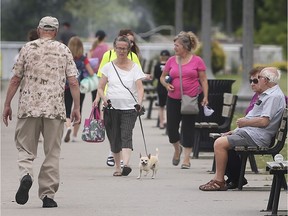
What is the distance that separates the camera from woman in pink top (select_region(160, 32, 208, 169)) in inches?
612

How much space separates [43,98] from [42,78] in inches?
7.7

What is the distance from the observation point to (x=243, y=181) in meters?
13.1

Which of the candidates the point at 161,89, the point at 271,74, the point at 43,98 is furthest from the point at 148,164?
the point at 161,89

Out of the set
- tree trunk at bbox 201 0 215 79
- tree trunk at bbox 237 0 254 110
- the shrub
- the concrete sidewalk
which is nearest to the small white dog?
the concrete sidewalk

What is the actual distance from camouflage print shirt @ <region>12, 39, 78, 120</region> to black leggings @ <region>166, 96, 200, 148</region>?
4173 mm

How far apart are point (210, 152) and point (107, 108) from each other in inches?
131

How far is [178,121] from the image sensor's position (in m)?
15.9

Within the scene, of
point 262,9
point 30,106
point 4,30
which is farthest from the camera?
point 262,9

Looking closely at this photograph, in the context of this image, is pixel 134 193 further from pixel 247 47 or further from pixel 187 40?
pixel 247 47

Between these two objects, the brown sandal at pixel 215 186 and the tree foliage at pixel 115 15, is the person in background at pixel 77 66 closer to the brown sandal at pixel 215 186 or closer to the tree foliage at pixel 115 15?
the brown sandal at pixel 215 186

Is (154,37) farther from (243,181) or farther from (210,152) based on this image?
(243,181)

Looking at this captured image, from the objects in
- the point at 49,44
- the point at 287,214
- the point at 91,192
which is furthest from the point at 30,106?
the point at 287,214

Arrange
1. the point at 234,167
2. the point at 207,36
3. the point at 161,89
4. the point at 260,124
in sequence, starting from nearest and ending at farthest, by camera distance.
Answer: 1. the point at 260,124
2. the point at 234,167
3. the point at 161,89
4. the point at 207,36

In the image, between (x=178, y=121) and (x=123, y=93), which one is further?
(x=178, y=121)
